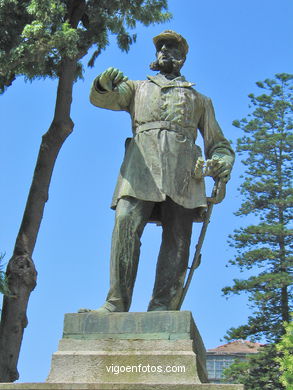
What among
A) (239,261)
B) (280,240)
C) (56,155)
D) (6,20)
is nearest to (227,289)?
(239,261)

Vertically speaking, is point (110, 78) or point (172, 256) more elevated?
point (110, 78)

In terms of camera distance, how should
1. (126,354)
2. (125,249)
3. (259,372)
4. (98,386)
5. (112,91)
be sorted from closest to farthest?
(98,386) → (126,354) → (125,249) → (112,91) → (259,372)

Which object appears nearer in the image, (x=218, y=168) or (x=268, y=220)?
(x=218, y=168)

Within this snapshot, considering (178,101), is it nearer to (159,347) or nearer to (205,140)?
(205,140)

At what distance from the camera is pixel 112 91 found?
5.58m

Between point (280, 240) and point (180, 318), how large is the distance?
2296 centimetres

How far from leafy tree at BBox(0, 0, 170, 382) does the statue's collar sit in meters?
7.45

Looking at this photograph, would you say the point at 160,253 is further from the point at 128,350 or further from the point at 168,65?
the point at 168,65

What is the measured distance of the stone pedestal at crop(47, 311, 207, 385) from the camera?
4410mm

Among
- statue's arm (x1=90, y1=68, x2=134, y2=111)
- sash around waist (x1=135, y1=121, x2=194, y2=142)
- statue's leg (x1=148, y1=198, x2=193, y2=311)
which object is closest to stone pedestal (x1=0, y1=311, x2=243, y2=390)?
statue's leg (x1=148, y1=198, x2=193, y2=311)

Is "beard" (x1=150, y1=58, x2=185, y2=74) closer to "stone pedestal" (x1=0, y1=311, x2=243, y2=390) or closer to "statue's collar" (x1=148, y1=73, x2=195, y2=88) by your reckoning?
"statue's collar" (x1=148, y1=73, x2=195, y2=88)

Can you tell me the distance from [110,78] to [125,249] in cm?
137

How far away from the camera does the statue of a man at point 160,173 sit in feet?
17.1

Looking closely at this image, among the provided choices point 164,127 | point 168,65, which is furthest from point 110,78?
point 168,65
